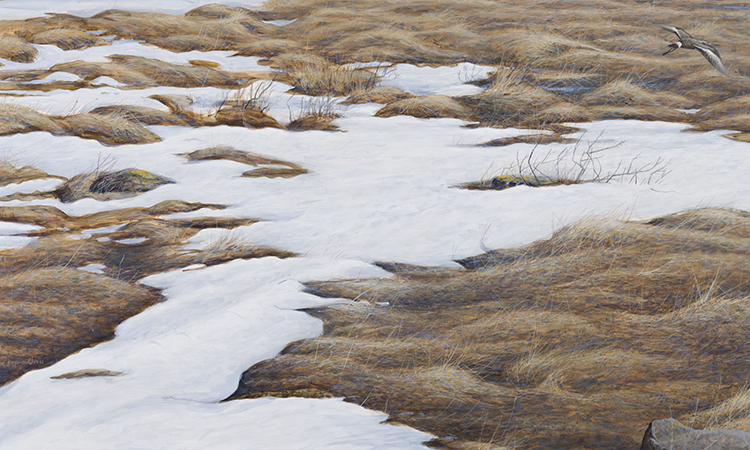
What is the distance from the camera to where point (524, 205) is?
5.55 metres

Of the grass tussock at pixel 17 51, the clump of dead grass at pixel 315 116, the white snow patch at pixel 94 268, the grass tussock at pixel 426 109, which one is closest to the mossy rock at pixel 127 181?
the white snow patch at pixel 94 268

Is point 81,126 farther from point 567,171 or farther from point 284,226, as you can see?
point 567,171

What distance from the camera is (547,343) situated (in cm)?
340

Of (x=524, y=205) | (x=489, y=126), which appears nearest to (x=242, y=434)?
(x=524, y=205)

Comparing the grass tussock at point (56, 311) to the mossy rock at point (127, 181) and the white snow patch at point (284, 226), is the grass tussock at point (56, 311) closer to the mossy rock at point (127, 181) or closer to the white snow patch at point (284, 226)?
the white snow patch at point (284, 226)

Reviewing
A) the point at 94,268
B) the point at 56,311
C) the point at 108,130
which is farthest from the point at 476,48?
the point at 56,311

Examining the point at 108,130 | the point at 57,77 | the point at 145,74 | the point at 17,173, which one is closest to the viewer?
the point at 17,173

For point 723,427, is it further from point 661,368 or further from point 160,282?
point 160,282

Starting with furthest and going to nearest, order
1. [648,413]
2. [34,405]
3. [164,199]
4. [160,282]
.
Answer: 1. [164,199]
2. [160,282]
3. [34,405]
4. [648,413]

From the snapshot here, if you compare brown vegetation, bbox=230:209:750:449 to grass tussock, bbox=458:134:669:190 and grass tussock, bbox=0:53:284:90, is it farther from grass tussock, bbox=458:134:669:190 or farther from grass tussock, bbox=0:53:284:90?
grass tussock, bbox=0:53:284:90

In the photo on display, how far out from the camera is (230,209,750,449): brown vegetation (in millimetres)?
2812

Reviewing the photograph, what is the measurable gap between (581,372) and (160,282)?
9.26 ft

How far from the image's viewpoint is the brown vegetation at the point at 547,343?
281 cm

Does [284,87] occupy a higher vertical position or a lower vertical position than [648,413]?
higher
